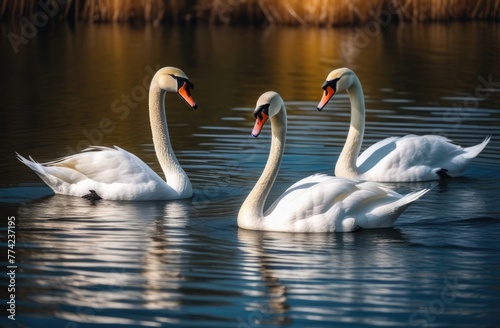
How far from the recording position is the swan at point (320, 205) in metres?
9.43

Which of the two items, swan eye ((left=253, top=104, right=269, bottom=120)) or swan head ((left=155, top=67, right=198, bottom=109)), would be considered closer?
swan eye ((left=253, top=104, right=269, bottom=120))

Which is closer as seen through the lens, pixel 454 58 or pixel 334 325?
pixel 334 325

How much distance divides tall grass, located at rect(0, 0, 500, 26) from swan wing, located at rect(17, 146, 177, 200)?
1744 centimetres

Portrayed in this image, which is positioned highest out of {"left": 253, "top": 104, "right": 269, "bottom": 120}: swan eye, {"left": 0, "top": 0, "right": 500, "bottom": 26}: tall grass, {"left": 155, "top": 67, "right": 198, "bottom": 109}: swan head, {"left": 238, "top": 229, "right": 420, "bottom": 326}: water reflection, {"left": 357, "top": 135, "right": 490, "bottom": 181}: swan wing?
{"left": 0, "top": 0, "right": 500, "bottom": 26}: tall grass

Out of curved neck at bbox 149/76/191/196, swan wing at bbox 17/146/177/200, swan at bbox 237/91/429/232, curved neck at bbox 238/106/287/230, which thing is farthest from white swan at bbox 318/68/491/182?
swan at bbox 237/91/429/232

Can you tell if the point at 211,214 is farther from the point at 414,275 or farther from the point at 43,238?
the point at 414,275

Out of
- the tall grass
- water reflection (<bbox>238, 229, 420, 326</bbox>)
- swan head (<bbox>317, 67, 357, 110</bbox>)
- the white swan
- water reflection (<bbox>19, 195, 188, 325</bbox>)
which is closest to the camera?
water reflection (<bbox>238, 229, 420, 326</bbox>)

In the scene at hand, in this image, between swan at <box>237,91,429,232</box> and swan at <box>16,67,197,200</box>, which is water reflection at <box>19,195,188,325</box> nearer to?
swan at <box>16,67,197,200</box>

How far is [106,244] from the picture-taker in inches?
359

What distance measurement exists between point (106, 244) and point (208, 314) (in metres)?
2.04

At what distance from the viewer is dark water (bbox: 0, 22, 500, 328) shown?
7.48 m

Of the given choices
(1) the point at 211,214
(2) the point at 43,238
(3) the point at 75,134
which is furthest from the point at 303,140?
(2) the point at 43,238

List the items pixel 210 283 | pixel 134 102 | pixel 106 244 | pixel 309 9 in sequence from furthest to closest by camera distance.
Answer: pixel 309 9
pixel 134 102
pixel 106 244
pixel 210 283

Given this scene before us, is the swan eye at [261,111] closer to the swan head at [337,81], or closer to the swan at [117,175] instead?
the swan at [117,175]
